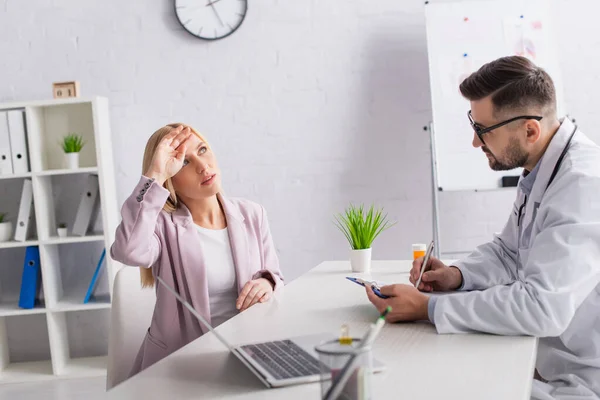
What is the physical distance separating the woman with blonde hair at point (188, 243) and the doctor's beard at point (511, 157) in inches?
26.3

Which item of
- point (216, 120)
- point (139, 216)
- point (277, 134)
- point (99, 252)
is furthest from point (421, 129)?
point (139, 216)

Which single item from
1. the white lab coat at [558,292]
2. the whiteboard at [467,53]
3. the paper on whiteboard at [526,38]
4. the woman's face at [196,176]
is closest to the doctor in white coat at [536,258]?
the white lab coat at [558,292]

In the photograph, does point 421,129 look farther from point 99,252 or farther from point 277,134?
point 99,252

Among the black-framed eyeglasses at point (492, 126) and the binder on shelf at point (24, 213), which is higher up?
the black-framed eyeglasses at point (492, 126)

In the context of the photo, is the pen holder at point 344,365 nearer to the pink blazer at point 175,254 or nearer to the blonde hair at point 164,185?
the pink blazer at point 175,254

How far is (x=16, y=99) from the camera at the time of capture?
381 centimetres

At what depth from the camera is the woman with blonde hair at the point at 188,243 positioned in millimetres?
1831

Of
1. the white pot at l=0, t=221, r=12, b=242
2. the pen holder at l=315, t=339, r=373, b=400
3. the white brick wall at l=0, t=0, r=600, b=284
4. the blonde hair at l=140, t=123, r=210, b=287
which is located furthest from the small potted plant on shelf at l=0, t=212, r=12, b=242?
the pen holder at l=315, t=339, r=373, b=400

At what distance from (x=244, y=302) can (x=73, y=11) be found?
2.53 meters

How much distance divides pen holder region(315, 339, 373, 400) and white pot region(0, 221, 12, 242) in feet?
10.1

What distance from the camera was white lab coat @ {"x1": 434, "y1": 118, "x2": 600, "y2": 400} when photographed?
1.35 m

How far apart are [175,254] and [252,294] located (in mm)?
261

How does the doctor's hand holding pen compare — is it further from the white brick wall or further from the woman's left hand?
the white brick wall

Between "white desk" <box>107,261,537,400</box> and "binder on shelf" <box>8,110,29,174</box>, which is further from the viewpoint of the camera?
"binder on shelf" <box>8,110,29,174</box>
